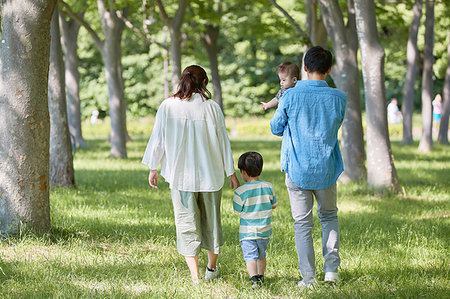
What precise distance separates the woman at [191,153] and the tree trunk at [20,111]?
1745 mm

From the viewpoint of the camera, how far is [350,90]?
40.4 ft

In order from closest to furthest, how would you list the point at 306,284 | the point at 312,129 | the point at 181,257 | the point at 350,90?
1. the point at 312,129
2. the point at 306,284
3. the point at 181,257
4. the point at 350,90

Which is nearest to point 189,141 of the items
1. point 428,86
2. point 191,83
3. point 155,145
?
point 155,145

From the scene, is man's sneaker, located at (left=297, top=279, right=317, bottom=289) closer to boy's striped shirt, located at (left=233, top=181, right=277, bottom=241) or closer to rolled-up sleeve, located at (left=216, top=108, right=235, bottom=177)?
boy's striped shirt, located at (left=233, top=181, right=277, bottom=241)

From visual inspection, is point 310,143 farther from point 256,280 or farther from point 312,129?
point 256,280

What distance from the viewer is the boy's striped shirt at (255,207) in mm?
5027

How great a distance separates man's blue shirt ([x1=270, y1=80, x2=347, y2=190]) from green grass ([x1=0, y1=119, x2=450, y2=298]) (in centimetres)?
85

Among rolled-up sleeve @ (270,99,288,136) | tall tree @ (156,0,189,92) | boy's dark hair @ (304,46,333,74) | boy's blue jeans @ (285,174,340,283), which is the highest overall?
tall tree @ (156,0,189,92)

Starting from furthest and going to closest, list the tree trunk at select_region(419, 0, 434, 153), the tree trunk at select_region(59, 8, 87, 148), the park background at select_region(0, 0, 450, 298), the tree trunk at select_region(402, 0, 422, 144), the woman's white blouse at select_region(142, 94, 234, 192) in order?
1. the tree trunk at select_region(59, 8, 87, 148)
2. the tree trunk at select_region(402, 0, 422, 144)
3. the tree trunk at select_region(419, 0, 434, 153)
4. the woman's white blouse at select_region(142, 94, 234, 192)
5. the park background at select_region(0, 0, 450, 298)

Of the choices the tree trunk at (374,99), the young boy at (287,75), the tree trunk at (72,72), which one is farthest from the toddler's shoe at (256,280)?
the tree trunk at (72,72)

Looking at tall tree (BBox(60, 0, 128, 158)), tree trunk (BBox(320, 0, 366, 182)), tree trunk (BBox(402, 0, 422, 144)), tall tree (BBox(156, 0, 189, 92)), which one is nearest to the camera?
tree trunk (BBox(320, 0, 366, 182))

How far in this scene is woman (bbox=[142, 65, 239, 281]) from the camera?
513 cm

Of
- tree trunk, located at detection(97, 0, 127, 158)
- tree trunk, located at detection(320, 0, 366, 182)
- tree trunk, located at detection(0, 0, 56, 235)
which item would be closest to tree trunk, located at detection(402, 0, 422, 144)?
tree trunk, located at detection(320, 0, 366, 182)

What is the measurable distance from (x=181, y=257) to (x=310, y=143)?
1906 millimetres
